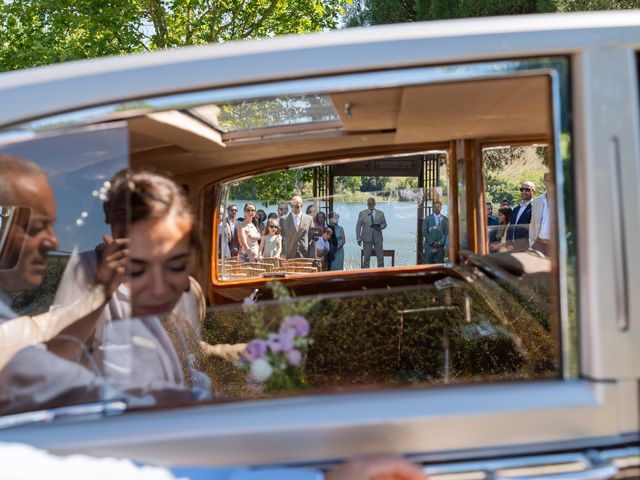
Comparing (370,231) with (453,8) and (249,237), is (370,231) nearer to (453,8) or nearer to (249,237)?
(249,237)

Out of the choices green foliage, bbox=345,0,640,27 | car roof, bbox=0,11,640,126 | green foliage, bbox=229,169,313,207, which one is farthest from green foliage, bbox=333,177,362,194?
green foliage, bbox=345,0,640,27

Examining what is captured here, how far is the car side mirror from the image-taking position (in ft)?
6.84

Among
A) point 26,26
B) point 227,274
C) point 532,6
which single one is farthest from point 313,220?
point 532,6

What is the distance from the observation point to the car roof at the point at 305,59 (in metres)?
1.45

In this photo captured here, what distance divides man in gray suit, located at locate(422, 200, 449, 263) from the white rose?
74.9 inches

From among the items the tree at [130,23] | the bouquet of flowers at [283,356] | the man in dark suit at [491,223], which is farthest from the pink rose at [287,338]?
the tree at [130,23]

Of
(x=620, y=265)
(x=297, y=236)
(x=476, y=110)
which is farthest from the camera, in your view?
(x=297, y=236)

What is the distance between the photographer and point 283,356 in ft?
5.70

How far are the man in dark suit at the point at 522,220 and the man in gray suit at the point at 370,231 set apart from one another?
0.64 meters

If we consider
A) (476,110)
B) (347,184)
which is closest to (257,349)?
(476,110)

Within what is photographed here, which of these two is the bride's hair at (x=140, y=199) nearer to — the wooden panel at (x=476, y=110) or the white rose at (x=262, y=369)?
the white rose at (x=262, y=369)

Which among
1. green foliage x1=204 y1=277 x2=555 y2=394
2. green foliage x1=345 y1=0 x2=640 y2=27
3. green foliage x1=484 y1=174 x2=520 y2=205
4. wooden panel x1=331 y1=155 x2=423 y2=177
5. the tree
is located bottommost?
green foliage x1=204 y1=277 x2=555 y2=394

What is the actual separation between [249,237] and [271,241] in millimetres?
121

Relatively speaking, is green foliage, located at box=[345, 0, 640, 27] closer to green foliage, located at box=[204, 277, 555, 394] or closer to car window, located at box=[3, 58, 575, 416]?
car window, located at box=[3, 58, 575, 416]
